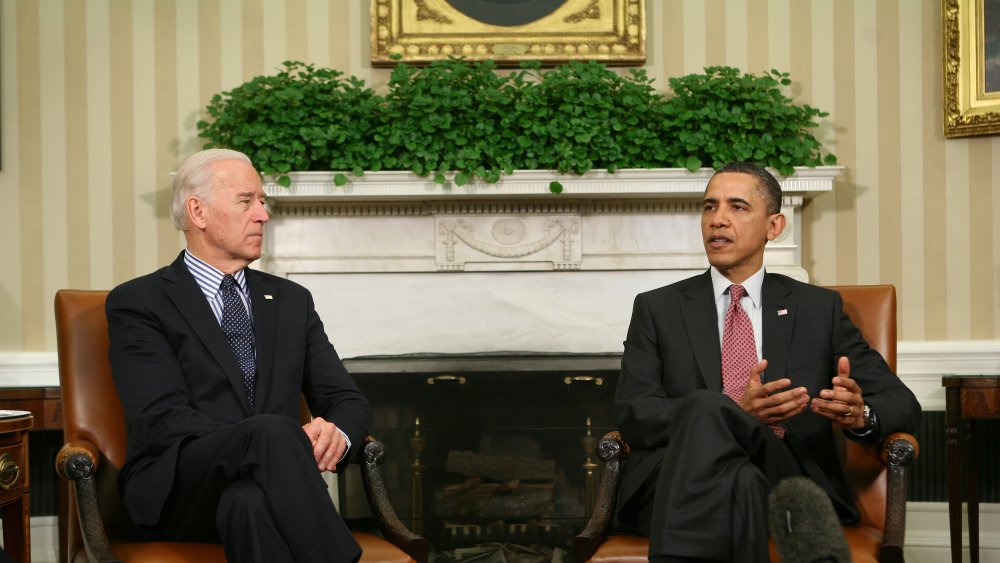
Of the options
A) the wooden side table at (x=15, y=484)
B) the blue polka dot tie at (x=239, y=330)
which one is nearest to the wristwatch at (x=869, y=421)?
the blue polka dot tie at (x=239, y=330)

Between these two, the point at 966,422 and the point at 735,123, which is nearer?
the point at 966,422

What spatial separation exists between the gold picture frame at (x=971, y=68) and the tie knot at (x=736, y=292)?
1.91 m

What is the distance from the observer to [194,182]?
104 inches

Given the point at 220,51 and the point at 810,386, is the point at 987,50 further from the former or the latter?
the point at 220,51

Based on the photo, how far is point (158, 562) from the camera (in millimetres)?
2182

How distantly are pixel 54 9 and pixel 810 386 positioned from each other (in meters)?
3.46

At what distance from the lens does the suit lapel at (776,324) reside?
272 cm

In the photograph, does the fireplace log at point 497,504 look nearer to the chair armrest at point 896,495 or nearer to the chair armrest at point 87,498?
the chair armrest at point 896,495

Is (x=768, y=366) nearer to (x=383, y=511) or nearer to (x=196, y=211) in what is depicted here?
(x=383, y=511)

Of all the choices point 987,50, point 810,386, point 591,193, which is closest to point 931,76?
point 987,50

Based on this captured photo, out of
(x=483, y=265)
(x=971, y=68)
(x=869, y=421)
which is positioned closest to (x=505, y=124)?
(x=483, y=265)

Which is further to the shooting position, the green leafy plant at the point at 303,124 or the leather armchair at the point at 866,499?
the green leafy plant at the point at 303,124

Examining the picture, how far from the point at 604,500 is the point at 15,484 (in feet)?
5.11

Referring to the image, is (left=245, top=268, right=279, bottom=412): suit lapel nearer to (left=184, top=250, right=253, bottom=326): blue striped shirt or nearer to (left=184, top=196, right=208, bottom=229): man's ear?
(left=184, top=250, right=253, bottom=326): blue striped shirt
